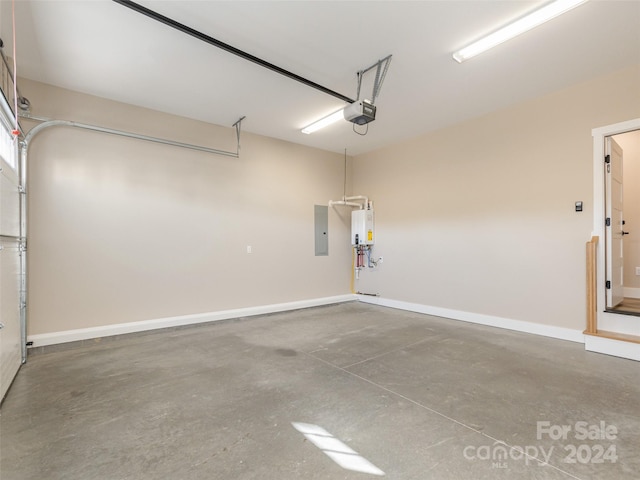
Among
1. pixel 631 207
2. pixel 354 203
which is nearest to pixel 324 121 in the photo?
pixel 354 203

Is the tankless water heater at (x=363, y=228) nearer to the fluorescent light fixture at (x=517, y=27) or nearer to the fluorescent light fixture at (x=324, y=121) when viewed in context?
the fluorescent light fixture at (x=324, y=121)

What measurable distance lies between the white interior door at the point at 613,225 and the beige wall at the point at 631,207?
1.67 metres

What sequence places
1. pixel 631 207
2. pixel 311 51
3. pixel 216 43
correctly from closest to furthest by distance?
pixel 216 43 < pixel 311 51 < pixel 631 207

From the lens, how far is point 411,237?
5.95 metres

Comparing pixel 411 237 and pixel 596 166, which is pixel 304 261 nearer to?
pixel 411 237

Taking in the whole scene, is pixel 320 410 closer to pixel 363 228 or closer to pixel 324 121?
pixel 324 121

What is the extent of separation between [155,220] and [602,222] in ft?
20.3

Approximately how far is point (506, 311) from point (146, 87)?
6142 millimetres

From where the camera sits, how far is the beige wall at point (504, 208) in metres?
3.91

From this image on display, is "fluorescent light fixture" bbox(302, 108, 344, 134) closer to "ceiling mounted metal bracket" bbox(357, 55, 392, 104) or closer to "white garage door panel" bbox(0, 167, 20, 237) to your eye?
"ceiling mounted metal bracket" bbox(357, 55, 392, 104)

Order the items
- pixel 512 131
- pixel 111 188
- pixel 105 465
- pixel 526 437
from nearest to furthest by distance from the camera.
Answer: pixel 105 465 → pixel 526 437 → pixel 111 188 → pixel 512 131

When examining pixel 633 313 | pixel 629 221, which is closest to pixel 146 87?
pixel 633 313

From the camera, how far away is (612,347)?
11.2ft

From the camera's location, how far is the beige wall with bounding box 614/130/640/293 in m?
5.17
